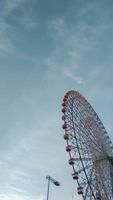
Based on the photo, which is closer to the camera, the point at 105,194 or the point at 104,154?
the point at 105,194

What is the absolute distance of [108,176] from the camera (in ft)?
183

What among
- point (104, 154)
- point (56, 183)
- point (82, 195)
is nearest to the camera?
point (82, 195)

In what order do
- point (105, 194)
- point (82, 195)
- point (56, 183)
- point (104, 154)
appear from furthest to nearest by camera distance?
point (56, 183), point (104, 154), point (105, 194), point (82, 195)

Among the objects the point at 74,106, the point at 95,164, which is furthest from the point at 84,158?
the point at 74,106

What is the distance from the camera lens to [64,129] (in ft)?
173

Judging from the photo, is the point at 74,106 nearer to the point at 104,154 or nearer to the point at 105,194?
the point at 104,154

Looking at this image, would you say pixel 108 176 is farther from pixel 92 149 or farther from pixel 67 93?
pixel 67 93

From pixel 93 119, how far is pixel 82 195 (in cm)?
1379

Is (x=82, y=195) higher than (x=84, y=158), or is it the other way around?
(x=84, y=158)

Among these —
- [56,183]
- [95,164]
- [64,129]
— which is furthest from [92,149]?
[56,183]

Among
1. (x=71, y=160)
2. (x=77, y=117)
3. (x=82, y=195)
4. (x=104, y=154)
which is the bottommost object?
(x=82, y=195)

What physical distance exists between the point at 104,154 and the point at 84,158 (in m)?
5.05

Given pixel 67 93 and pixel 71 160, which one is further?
pixel 67 93

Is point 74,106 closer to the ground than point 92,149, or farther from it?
farther from it
